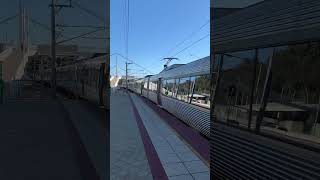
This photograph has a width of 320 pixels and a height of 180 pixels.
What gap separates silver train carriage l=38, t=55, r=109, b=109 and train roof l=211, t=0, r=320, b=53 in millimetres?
3865

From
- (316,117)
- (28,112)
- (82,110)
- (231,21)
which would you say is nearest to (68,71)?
(82,110)

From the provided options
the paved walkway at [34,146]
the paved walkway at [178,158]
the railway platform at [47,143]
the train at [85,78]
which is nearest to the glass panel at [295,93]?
the paved walkway at [178,158]

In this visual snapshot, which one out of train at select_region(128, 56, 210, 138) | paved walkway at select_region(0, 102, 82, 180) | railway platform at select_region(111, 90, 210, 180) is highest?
train at select_region(128, 56, 210, 138)

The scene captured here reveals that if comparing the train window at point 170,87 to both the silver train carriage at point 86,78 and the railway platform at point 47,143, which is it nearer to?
the silver train carriage at point 86,78

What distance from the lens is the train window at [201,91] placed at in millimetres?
8258

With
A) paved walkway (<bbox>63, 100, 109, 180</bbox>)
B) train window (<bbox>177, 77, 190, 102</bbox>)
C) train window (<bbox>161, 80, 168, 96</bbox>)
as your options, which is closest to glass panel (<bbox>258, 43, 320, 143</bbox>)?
paved walkway (<bbox>63, 100, 109, 180</bbox>)

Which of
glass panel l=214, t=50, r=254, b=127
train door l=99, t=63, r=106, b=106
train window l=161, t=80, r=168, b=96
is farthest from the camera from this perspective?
train window l=161, t=80, r=168, b=96

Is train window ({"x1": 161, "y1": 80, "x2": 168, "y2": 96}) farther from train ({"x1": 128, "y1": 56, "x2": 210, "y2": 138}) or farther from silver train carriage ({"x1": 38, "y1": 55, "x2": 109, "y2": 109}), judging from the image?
silver train carriage ({"x1": 38, "y1": 55, "x2": 109, "y2": 109})

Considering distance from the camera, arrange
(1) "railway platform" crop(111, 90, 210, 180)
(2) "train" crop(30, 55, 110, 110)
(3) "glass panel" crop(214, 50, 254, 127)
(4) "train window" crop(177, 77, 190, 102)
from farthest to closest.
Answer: (4) "train window" crop(177, 77, 190, 102) < (2) "train" crop(30, 55, 110, 110) < (1) "railway platform" crop(111, 90, 210, 180) < (3) "glass panel" crop(214, 50, 254, 127)

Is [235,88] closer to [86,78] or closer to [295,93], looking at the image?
[295,93]

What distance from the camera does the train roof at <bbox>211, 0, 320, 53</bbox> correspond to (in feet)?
7.29

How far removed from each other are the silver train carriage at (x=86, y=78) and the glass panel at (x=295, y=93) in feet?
14.8

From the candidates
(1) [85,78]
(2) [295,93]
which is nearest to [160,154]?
(2) [295,93]

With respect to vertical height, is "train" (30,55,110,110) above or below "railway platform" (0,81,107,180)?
above
